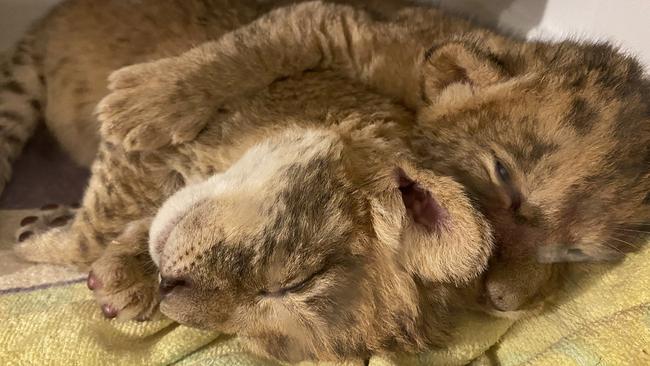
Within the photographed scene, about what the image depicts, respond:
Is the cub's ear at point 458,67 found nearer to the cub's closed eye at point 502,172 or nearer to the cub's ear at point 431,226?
the cub's closed eye at point 502,172

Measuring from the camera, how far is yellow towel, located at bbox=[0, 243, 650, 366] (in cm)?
138

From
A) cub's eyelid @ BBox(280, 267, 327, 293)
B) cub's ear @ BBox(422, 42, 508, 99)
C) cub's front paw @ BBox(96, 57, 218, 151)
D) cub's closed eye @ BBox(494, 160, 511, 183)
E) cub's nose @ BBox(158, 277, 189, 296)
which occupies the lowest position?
cub's nose @ BBox(158, 277, 189, 296)

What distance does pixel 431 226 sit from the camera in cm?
129

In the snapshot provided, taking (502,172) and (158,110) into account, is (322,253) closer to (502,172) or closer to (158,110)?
(502,172)

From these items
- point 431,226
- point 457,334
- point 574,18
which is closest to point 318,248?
point 431,226

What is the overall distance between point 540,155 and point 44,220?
129 centimetres

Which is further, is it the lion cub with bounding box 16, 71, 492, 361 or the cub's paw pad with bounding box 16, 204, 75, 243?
the cub's paw pad with bounding box 16, 204, 75, 243

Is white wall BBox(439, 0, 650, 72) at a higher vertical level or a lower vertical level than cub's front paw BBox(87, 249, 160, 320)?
higher

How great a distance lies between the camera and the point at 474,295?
1442 millimetres

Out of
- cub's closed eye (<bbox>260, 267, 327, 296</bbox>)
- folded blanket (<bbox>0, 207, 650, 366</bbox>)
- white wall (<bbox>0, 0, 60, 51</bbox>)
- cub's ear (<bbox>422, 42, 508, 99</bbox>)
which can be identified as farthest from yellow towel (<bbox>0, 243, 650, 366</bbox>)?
white wall (<bbox>0, 0, 60, 51</bbox>)

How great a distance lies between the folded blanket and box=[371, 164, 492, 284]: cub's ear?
25 centimetres

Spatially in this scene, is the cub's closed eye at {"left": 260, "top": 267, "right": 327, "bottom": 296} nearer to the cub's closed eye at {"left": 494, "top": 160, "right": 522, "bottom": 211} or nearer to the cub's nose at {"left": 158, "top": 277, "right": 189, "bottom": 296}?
the cub's nose at {"left": 158, "top": 277, "right": 189, "bottom": 296}

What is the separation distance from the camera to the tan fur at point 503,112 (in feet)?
4.57

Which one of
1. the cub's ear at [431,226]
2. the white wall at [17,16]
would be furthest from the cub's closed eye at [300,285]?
the white wall at [17,16]
